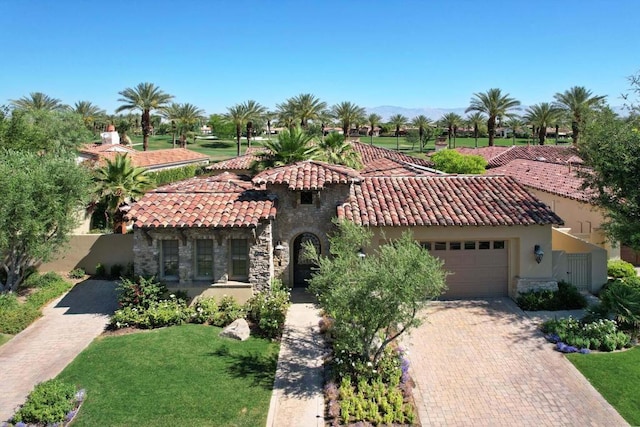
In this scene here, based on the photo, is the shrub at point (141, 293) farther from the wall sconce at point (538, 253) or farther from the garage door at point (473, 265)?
the wall sconce at point (538, 253)

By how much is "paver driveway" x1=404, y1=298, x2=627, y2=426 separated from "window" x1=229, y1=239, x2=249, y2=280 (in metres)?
6.24

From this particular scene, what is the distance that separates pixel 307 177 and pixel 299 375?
7931mm

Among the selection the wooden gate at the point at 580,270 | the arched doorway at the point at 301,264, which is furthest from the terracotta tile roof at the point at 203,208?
the wooden gate at the point at 580,270

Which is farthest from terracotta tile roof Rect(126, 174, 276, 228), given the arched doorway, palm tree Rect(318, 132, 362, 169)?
palm tree Rect(318, 132, 362, 169)

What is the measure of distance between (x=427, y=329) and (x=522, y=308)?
4012 millimetres

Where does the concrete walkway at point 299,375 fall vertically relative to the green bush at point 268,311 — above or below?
below

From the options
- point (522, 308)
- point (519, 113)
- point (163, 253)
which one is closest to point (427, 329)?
point (522, 308)

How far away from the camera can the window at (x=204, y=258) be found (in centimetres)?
1852

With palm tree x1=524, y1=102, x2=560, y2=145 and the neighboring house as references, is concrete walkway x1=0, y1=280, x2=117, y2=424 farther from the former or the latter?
palm tree x1=524, y1=102, x2=560, y2=145

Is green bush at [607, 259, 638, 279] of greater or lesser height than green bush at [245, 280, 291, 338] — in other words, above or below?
above

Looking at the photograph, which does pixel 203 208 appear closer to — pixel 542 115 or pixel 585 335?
pixel 585 335

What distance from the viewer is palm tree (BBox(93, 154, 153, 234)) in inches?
959

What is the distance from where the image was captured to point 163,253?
61.0 ft

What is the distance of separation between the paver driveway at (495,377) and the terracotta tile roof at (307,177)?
601cm
